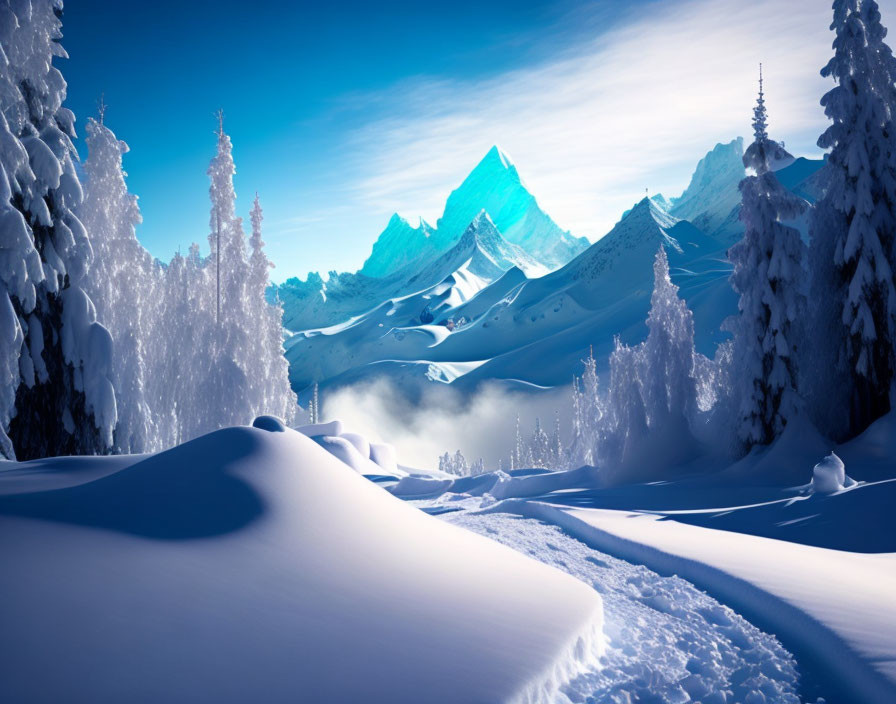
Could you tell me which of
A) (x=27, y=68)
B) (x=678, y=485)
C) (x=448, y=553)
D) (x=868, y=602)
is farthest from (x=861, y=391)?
(x=27, y=68)

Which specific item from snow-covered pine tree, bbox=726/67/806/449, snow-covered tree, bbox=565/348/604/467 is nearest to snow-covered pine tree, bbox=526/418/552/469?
snow-covered tree, bbox=565/348/604/467

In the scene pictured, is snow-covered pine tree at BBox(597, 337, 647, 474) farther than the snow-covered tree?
No

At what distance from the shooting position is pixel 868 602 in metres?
6.67

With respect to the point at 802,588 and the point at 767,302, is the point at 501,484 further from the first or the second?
the point at 802,588

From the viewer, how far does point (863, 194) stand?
799 inches

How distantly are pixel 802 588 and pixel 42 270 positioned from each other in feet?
42.0

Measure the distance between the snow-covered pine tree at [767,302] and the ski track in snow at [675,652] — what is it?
15.5 meters

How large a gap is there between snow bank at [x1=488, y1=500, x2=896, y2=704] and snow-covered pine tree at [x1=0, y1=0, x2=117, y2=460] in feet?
36.0

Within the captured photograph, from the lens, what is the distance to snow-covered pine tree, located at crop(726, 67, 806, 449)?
70.5ft

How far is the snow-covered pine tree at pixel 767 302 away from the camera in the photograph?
2148 cm

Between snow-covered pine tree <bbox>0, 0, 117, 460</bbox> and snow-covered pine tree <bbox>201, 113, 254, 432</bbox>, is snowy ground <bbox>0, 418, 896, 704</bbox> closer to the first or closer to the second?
snow-covered pine tree <bbox>0, 0, 117, 460</bbox>

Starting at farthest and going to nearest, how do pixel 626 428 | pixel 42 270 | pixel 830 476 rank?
pixel 626 428
pixel 830 476
pixel 42 270

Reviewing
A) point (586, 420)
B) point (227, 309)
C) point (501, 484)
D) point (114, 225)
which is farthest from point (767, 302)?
point (586, 420)

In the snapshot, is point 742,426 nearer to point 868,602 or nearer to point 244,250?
point 868,602
